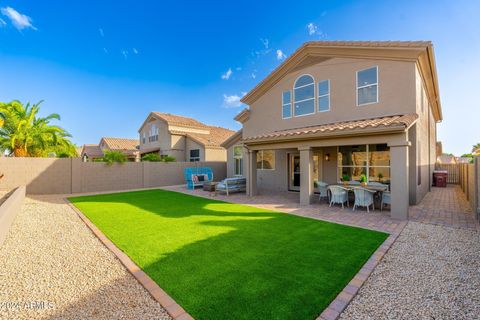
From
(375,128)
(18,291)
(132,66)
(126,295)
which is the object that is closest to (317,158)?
(375,128)

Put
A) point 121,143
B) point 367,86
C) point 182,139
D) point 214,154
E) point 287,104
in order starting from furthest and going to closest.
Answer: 1. point 121,143
2. point 182,139
3. point 214,154
4. point 287,104
5. point 367,86

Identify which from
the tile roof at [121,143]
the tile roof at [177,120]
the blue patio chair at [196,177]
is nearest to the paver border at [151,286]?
the blue patio chair at [196,177]

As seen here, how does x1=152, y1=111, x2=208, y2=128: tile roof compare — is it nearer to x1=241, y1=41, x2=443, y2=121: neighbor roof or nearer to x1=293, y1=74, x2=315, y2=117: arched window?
x1=241, y1=41, x2=443, y2=121: neighbor roof

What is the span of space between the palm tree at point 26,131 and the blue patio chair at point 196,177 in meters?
10.4

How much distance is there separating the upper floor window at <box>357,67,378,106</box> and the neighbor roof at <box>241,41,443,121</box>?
0.70m

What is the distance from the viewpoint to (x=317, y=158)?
1323cm

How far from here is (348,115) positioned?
10859mm

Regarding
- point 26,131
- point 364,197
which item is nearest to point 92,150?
point 26,131

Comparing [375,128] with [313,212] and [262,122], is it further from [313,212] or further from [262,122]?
[262,122]

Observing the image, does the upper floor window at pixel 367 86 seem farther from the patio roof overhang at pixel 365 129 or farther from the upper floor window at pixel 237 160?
the upper floor window at pixel 237 160

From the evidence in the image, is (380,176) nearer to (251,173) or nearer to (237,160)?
(251,173)

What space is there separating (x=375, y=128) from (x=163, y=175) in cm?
1729

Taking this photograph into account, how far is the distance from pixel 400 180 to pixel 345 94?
5340 mm

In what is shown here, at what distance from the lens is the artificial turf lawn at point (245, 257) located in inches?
128
